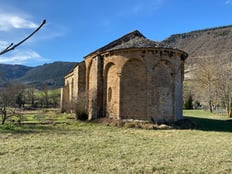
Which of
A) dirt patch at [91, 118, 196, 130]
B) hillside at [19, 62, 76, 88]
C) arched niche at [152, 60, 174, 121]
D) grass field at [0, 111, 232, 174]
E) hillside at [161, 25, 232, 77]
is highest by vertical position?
hillside at [161, 25, 232, 77]

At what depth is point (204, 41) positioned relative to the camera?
148375 millimetres

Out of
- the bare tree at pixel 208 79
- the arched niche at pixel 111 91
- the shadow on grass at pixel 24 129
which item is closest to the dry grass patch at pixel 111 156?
the shadow on grass at pixel 24 129

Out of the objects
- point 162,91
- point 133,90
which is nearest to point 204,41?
point 162,91

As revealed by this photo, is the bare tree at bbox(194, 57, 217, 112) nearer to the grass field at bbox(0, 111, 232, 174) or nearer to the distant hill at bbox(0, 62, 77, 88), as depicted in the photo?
the grass field at bbox(0, 111, 232, 174)

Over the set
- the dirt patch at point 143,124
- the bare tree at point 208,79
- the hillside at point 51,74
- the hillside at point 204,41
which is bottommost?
the dirt patch at point 143,124

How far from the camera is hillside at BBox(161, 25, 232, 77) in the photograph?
130 m

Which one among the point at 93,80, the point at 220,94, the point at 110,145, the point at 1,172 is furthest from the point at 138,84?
the point at 220,94

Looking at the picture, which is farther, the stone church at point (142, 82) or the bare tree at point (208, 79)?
the bare tree at point (208, 79)

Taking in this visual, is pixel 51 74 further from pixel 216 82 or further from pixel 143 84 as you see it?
pixel 143 84

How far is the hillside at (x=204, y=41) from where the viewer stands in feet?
427

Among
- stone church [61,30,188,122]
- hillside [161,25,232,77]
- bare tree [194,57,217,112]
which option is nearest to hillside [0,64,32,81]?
hillside [161,25,232,77]

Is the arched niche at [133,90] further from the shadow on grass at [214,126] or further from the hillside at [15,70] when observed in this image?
the hillside at [15,70]

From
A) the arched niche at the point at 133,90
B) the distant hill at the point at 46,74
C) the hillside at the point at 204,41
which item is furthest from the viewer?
the distant hill at the point at 46,74

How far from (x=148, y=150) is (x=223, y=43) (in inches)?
5415
